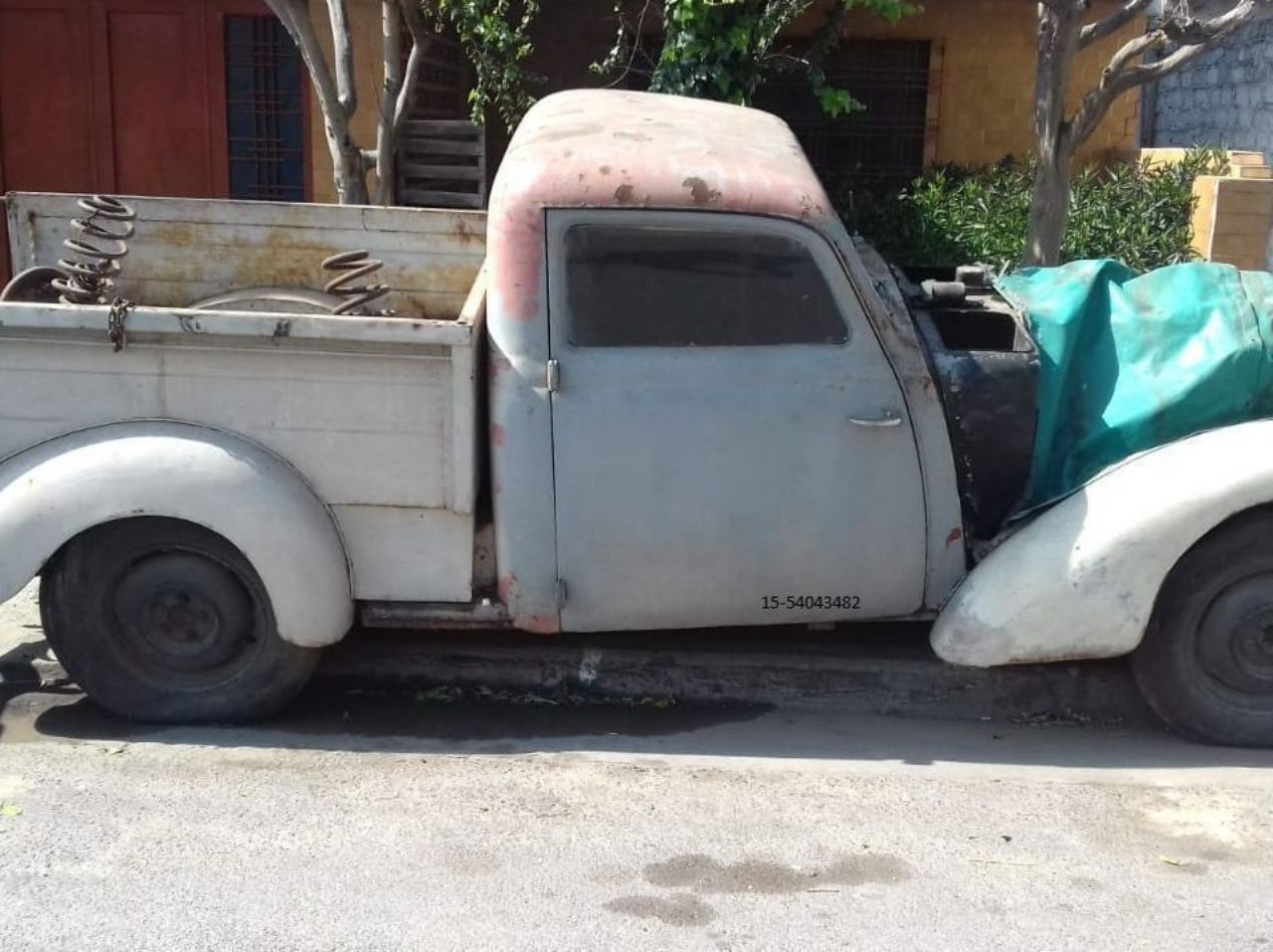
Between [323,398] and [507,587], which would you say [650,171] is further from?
[507,587]

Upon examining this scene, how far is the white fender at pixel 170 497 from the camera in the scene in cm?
412

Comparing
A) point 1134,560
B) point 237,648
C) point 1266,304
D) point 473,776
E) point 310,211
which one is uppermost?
point 310,211

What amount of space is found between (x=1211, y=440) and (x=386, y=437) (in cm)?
260

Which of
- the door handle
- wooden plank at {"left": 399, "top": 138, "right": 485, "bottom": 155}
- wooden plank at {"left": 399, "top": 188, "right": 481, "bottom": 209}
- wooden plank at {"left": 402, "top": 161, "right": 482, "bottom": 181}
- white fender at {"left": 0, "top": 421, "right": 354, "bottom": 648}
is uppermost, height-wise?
wooden plank at {"left": 399, "top": 138, "right": 485, "bottom": 155}

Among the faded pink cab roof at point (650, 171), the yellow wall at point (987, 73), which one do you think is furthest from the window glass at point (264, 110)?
the faded pink cab roof at point (650, 171)

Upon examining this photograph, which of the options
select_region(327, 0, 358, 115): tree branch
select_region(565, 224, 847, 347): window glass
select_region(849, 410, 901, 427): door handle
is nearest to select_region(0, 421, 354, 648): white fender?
select_region(565, 224, 847, 347): window glass

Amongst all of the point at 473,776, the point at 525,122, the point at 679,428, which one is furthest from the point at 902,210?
the point at 473,776

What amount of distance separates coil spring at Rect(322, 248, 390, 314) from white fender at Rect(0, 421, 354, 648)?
0.75 metres

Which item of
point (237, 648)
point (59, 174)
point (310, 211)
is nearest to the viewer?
point (237, 648)

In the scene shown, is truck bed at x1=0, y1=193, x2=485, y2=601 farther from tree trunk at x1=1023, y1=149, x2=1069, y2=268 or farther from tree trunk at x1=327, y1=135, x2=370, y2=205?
tree trunk at x1=1023, y1=149, x2=1069, y2=268

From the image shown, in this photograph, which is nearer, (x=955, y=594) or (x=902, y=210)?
(x=955, y=594)

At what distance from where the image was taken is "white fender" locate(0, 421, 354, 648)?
162 inches

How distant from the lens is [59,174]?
32.6ft

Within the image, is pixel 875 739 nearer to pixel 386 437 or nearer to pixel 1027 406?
pixel 1027 406
